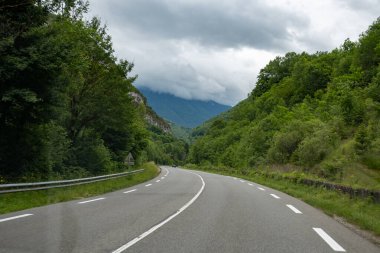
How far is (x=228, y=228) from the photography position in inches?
337

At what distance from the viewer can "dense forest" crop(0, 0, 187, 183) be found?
15.4m

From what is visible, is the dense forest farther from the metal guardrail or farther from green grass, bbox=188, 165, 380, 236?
green grass, bbox=188, 165, 380, 236

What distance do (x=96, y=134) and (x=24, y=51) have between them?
56.9 ft

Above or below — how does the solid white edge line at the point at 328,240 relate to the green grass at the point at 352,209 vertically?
below

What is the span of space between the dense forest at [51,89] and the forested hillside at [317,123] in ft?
47.5

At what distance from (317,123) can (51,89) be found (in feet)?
116

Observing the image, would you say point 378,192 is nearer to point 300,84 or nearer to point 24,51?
point 24,51

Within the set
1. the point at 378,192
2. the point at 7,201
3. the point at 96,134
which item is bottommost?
the point at 7,201

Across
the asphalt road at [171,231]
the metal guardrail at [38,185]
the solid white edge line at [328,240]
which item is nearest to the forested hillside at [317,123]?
the asphalt road at [171,231]

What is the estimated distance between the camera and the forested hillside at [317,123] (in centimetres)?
2925

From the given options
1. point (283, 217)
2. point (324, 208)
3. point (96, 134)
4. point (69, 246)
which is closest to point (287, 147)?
point (96, 134)

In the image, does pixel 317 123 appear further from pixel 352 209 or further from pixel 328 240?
pixel 328 240

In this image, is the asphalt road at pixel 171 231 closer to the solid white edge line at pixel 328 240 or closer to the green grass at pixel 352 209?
the solid white edge line at pixel 328 240

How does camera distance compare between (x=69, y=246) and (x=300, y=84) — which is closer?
(x=69, y=246)
